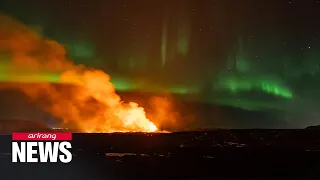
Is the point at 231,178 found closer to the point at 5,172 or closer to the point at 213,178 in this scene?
the point at 213,178

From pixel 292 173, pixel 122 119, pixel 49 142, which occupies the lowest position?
pixel 292 173

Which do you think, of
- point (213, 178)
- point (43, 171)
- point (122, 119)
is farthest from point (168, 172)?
point (122, 119)

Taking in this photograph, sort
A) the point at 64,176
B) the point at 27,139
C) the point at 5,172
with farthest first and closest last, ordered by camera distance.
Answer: the point at 27,139 < the point at 5,172 < the point at 64,176

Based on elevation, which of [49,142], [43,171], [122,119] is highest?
[122,119]

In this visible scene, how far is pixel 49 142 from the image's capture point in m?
20.1

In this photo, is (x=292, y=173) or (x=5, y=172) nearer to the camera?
(x=5, y=172)

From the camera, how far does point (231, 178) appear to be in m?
17.7

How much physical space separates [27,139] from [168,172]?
8004mm

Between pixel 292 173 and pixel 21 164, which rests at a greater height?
pixel 21 164

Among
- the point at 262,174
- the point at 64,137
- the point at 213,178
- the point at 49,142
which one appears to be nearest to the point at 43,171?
the point at 49,142

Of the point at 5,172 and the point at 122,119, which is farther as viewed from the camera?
the point at 122,119

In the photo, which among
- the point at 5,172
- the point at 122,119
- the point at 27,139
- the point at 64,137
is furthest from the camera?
the point at 122,119

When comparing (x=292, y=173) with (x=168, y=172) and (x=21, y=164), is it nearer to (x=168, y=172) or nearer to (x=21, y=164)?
(x=168, y=172)

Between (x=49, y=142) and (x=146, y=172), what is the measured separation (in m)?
5.63
